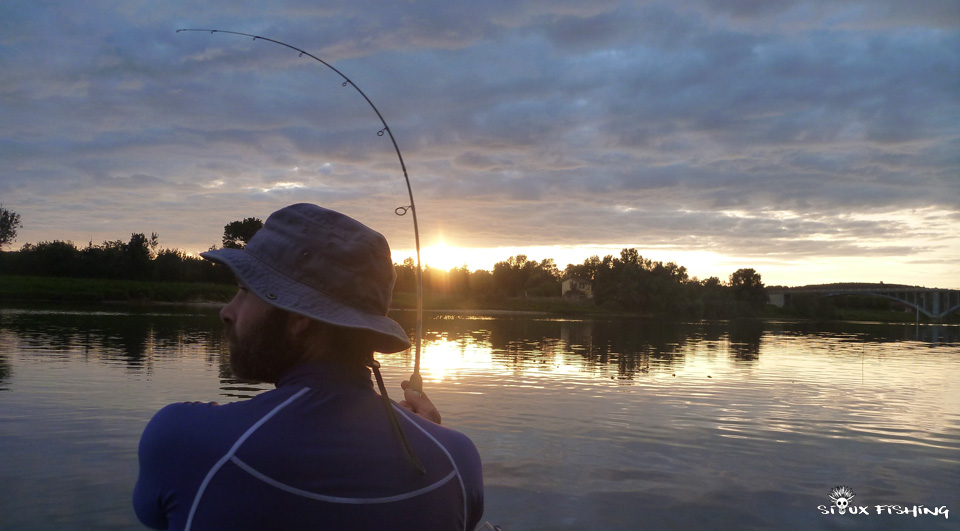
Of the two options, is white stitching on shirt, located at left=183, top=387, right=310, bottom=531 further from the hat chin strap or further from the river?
the river

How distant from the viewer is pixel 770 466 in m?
8.84

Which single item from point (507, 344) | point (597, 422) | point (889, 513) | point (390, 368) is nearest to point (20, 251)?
point (507, 344)

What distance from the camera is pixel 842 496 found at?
7547mm

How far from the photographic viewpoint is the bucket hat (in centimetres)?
181

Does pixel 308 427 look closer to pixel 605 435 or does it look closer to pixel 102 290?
pixel 605 435

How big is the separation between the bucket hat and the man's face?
0.07m

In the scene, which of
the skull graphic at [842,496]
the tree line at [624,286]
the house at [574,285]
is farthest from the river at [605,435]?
the house at [574,285]

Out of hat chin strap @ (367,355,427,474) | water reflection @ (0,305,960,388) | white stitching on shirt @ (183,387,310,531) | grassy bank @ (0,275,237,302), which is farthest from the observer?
grassy bank @ (0,275,237,302)

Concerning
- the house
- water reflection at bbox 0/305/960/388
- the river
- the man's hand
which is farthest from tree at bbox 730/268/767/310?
the man's hand

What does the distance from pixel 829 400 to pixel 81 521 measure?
14.1 metres

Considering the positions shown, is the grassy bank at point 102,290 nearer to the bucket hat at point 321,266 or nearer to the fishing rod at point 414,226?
the fishing rod at point 414,226

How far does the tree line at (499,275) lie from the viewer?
70375 mm

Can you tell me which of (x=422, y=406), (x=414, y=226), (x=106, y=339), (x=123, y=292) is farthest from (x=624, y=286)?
(x=422, y=406)

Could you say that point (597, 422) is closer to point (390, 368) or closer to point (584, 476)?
point (584, 476)
